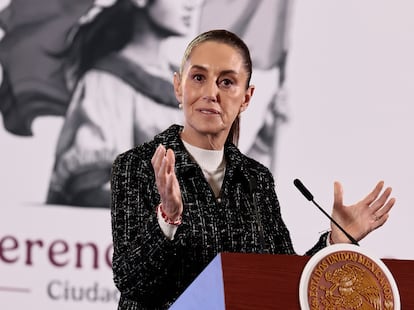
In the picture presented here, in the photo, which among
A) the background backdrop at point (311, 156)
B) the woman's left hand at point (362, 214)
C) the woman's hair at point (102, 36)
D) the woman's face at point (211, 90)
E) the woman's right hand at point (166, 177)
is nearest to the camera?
the woman's right hand at point (166, 177)

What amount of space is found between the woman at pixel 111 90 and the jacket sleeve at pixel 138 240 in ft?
3.71

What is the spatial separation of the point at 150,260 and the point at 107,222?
1383 mm

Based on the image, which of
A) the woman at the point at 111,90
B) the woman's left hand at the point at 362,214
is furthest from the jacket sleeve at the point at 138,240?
the woman at the point at 111,90

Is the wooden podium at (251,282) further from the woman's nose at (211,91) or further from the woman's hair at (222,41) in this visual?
the woman's hair at (222,41)

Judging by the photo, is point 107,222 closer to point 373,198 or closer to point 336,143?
point 336,143

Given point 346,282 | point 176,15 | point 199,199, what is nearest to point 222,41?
point 199,199

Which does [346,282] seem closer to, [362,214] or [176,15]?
[362,214]

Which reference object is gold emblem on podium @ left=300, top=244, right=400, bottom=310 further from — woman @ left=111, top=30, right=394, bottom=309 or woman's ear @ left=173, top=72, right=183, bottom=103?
woman's ear @ left=173, top=72, right=183, bottom=103

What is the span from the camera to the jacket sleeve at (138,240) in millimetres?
1944

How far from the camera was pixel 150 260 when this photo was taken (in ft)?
6.38

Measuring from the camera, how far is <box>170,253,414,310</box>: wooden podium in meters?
1.51

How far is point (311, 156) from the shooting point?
11.1 ft

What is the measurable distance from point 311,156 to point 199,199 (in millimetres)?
1252

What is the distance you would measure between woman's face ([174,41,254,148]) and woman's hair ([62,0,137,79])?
1.13 metres
